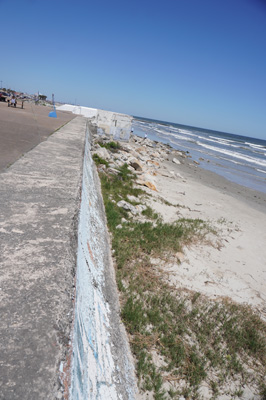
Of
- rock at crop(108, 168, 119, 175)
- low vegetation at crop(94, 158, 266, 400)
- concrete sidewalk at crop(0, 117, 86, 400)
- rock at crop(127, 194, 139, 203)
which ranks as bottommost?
low vegetation at crop(94, 158, 266, 400)

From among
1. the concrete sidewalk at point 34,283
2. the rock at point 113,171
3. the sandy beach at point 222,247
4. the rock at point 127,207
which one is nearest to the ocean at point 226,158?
the sandy beach at point 222,247

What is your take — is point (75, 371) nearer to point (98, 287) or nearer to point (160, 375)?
point (98, 287)

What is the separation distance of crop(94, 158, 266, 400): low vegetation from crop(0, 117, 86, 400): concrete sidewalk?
5.40ft

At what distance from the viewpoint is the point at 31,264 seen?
1.27 metres

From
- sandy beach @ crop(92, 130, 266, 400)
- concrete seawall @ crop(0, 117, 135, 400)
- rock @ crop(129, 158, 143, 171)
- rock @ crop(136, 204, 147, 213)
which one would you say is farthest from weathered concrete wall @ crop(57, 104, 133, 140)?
concrete seawall @ crop(0, 117, 135, 400)

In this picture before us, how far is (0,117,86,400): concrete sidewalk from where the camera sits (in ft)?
2.63

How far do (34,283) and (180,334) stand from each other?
2.35m

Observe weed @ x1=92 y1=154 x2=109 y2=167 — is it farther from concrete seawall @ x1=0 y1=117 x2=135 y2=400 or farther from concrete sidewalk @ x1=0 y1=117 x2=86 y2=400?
concrete sidewalk @ x1=0 y1=117 x2=86 y2=400

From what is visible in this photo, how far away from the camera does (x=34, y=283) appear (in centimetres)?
116

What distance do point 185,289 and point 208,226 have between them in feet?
10.2

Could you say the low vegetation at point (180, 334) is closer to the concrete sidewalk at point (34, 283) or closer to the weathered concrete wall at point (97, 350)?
the weathered concrete wall at point (97, 350)

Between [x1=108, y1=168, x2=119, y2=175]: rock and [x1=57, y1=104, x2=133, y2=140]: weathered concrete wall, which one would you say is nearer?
[x1=108, y1=168, x2=119, y2=175]: rock

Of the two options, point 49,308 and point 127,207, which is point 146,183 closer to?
point 127,207

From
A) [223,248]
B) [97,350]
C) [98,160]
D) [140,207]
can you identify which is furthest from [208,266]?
[98,160]
